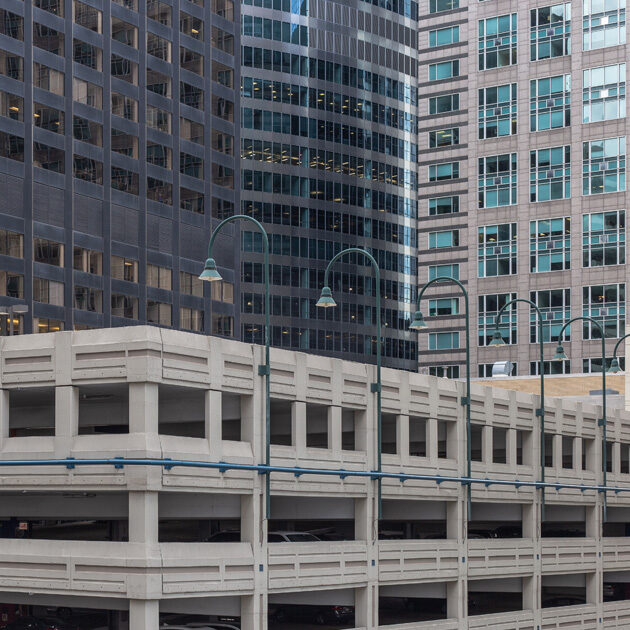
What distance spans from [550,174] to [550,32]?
15620 millimetres

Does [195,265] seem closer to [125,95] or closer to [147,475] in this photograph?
[125,95]

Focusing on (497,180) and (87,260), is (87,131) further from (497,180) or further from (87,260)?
(497,180)

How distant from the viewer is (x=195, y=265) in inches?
4545

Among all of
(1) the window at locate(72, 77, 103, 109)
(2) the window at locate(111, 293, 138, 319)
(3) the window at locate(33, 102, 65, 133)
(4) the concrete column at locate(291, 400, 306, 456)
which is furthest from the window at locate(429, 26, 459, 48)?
(4) the concrete column at locate(291, 400, 306, 456)

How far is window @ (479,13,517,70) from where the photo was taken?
14150 cm

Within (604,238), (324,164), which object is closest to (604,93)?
(604,238)

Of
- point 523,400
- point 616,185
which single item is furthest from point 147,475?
point 616,185

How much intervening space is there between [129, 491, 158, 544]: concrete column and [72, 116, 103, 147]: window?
223ft

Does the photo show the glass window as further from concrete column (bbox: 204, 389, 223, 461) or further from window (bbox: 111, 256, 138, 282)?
concrete column (bbox: 204, 389, 223, 461)

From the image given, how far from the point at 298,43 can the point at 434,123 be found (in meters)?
25.8

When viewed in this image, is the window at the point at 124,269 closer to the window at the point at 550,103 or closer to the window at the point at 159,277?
the window at the point at 159,277

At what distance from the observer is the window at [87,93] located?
343 ft

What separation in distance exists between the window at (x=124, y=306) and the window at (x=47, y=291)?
618 cm

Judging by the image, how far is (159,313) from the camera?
365ft
